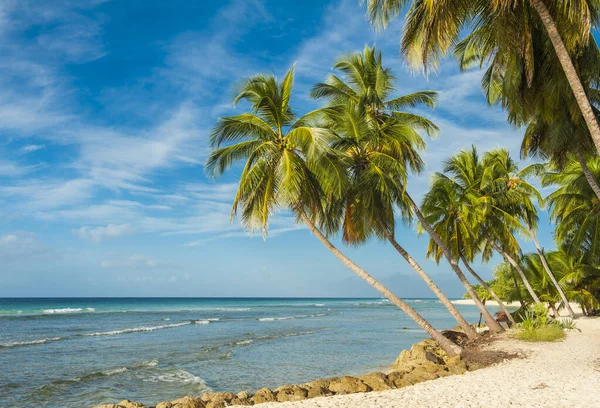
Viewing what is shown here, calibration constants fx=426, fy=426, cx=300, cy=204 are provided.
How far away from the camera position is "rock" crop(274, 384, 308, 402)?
8883 mm

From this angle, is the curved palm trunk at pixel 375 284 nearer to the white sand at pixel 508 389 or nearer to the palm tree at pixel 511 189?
the white sand at pixel 508 389

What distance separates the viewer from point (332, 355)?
57.5ft

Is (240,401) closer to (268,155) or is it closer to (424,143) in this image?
(268,155)

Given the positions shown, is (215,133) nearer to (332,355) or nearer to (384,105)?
(384,105)

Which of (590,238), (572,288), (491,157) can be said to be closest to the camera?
(590,238)

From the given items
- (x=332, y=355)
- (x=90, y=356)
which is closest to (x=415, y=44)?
(x=332, y=355)

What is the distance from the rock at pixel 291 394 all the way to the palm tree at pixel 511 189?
43.9 ft

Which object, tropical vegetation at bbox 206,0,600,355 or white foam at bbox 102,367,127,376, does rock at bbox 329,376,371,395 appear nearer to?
tropical vegetation at bbox 206,0,600,355

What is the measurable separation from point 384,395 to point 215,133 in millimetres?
8301

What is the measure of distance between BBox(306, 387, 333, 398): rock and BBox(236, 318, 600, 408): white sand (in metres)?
0.87

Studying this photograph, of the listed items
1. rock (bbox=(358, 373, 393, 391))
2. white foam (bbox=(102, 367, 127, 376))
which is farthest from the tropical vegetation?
white foam (bbox=(102, 367, 127, 376))

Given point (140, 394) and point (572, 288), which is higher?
point (572, 288)

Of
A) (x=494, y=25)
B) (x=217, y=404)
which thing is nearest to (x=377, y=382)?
(x=217, y=404)

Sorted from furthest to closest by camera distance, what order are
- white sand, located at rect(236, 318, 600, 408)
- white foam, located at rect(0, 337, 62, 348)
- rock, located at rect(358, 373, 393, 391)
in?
white foam, located at rect(0, 337, 62, 348), rock, located at rect(358, 373, 393, 391), white sand, located at rect(236, 318, 600, 408)
